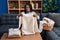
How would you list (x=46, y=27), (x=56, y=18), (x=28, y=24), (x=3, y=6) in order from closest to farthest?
(x=28, y=24) < (x=46, y=27) < (x=56, y=18) < (x=3, y=6)

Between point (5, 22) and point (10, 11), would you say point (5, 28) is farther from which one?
point (10, 11)

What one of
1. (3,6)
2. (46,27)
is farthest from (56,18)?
(3,6)

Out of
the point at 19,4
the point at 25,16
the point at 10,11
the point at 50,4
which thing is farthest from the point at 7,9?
the point at 25,16

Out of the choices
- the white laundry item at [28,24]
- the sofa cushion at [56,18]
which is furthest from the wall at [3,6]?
the white laundry item at [28,24]

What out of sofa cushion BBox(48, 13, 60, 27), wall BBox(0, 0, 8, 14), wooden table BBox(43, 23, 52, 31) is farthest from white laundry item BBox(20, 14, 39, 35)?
wall BBox(0, 0, 8, 14)

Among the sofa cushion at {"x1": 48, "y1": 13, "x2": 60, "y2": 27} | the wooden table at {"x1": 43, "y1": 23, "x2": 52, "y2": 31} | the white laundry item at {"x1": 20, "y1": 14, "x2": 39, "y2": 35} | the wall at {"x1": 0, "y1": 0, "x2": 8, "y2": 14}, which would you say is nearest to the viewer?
the white laundry item at {"x1": 20, "y1": 14, "x2": 39, "y2": 35}

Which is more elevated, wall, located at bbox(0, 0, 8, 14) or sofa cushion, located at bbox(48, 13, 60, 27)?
wall, located at bbox(0, 0, 8, 14)

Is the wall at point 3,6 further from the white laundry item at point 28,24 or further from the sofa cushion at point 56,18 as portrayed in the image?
the white laundry item at point 28,24

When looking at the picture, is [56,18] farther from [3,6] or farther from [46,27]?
[3,6]

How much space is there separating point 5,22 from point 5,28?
44 cm

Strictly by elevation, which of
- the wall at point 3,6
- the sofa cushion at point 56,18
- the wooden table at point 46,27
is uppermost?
the wall at point 3,6

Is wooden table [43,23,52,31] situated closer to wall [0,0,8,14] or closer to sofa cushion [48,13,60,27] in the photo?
sofa cushion [48,13,60,27]

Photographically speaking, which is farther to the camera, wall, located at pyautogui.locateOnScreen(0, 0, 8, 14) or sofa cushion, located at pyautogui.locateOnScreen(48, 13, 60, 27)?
wall, located at pyautogui.locateOnScreen(0, 0, 8, 14)

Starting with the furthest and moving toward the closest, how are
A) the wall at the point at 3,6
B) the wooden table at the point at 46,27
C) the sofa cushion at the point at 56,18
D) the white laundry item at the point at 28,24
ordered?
1. the wall at the point at 3,6
2. the sofa cushion at the point at 56,18
3. the wooden table at the point at 46,27
4. the white laundry item at the point at 28,24
